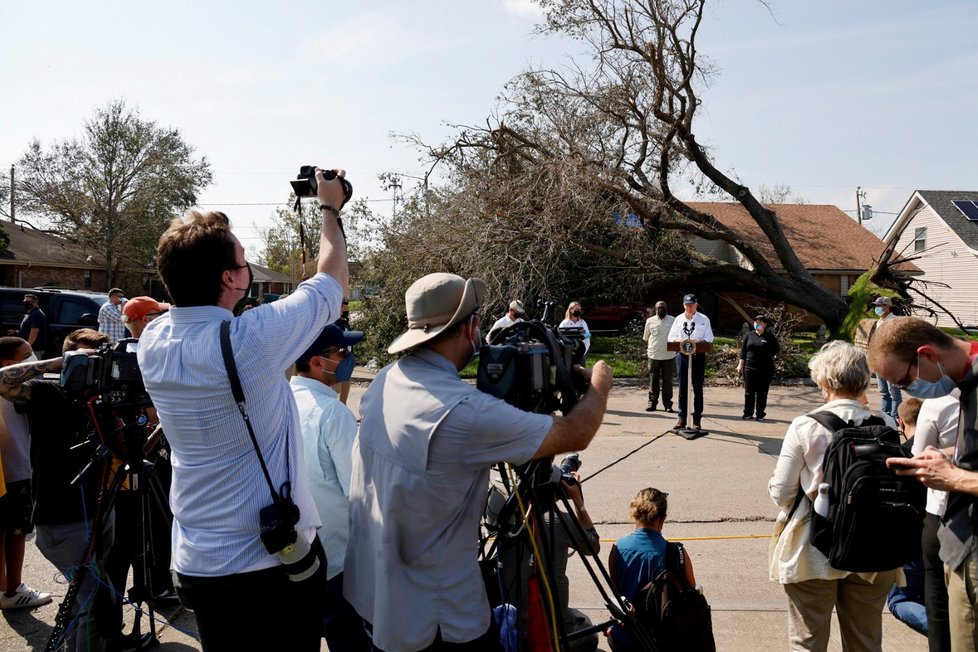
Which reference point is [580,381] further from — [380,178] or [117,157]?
[117,157]

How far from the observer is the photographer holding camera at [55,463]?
12.6ft

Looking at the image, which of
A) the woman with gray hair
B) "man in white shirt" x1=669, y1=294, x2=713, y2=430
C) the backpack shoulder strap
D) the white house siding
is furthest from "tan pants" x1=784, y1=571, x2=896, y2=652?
the white house siding

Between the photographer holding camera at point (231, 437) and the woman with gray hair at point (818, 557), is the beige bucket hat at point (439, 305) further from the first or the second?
the woman with gray hair at point (818, 557)

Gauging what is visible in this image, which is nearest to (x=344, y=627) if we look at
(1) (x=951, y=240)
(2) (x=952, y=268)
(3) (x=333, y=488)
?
(3) (x=333, y=488)

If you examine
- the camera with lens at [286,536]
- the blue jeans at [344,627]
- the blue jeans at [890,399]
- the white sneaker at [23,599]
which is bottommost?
the white sneaker at [23,599]

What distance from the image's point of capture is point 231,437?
7.25 ft

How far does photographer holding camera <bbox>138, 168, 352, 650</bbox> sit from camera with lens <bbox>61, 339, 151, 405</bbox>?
4.14 ft

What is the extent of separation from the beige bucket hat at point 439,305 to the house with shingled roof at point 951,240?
131 ft

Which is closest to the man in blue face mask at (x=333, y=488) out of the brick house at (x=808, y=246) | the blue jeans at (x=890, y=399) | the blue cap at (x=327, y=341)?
the blue cap at (x=327, y=341)

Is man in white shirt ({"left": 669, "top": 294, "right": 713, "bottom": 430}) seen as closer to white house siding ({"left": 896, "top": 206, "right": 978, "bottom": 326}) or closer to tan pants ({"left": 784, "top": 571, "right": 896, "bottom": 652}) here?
tan pants ({"left": 784, "top": 571, "right": 896, "bottom": 652})

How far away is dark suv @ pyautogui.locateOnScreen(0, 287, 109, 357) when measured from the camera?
16.8 meters

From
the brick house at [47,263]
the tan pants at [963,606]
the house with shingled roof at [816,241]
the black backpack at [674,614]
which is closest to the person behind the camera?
the tan pants at [963,606]

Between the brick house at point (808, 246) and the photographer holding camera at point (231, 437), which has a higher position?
the brick house at point (808, 246)

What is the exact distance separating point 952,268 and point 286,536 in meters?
45.4
